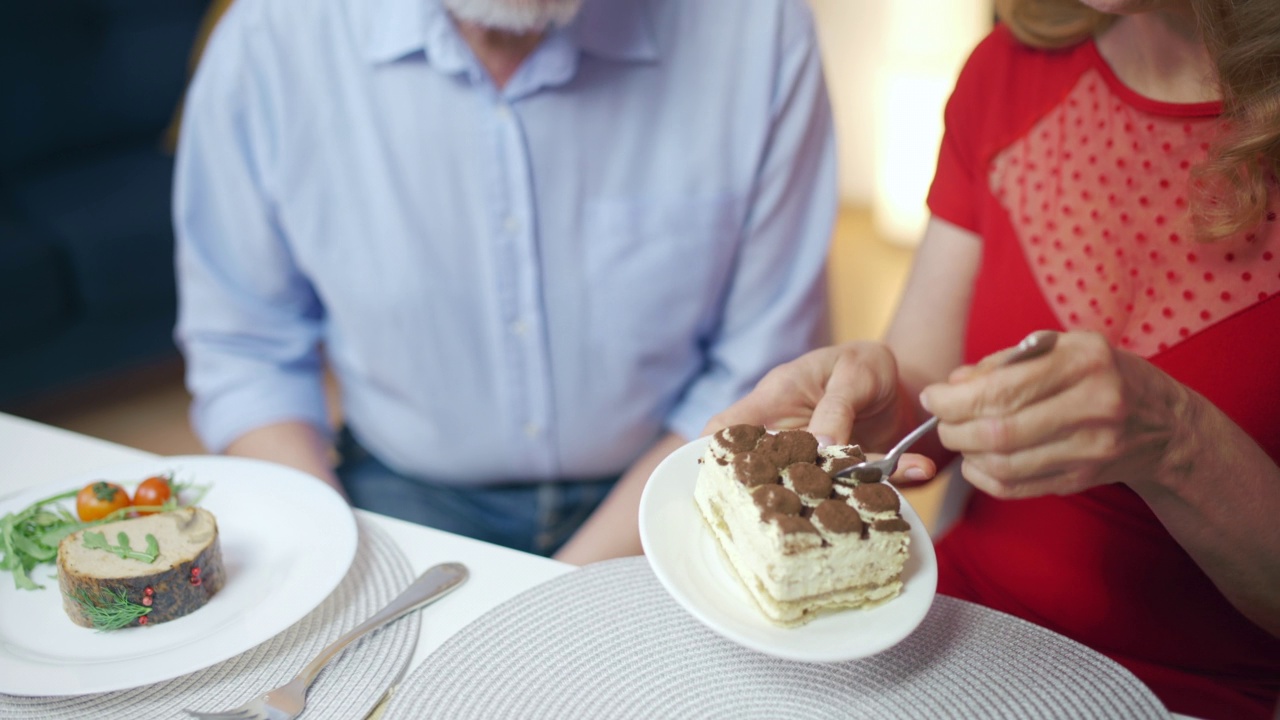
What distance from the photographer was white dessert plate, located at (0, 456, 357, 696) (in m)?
0.74

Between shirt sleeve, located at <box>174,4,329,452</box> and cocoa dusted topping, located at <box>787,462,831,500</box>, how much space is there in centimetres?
80

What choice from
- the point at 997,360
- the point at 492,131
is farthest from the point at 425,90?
the point at 997,360

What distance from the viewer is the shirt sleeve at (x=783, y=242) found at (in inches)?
52.2

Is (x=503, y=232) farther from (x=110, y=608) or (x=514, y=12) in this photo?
(x=110, y=608)

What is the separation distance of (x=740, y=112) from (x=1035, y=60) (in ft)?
1.19

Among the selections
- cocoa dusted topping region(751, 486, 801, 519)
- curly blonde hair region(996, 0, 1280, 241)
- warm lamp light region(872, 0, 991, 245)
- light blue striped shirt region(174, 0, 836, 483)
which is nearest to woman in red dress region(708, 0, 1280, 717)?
curly blonde hair region(996, 0, 1280, 241)

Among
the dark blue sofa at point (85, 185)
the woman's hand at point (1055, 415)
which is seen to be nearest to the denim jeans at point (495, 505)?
the woman's hand at point (1055, 415)

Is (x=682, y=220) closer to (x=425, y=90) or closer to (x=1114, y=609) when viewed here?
(x=425, y=90)

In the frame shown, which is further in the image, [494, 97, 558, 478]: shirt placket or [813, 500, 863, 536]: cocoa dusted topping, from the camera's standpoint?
[494, 97, 558, 478]: shirt placket

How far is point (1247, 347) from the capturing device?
929 millimetres

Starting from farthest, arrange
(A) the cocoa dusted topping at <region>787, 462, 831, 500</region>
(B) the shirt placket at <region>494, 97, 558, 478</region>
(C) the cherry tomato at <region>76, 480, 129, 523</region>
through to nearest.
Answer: (B) the shirt placket at <region>494, 97, 558, 478</region>
(C) the cherry tomato at <region>76, 480, 129, 523</region>
(A) the cocoa dusted topping at <region>787, 462, 831, 500</region>

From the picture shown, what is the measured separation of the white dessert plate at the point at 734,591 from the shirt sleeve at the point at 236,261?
71 centimetres

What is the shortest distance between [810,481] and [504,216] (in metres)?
0.64

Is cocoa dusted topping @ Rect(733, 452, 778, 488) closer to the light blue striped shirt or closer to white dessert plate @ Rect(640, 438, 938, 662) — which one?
white dessert plate @ Rect(640, 438, 938, 662)
